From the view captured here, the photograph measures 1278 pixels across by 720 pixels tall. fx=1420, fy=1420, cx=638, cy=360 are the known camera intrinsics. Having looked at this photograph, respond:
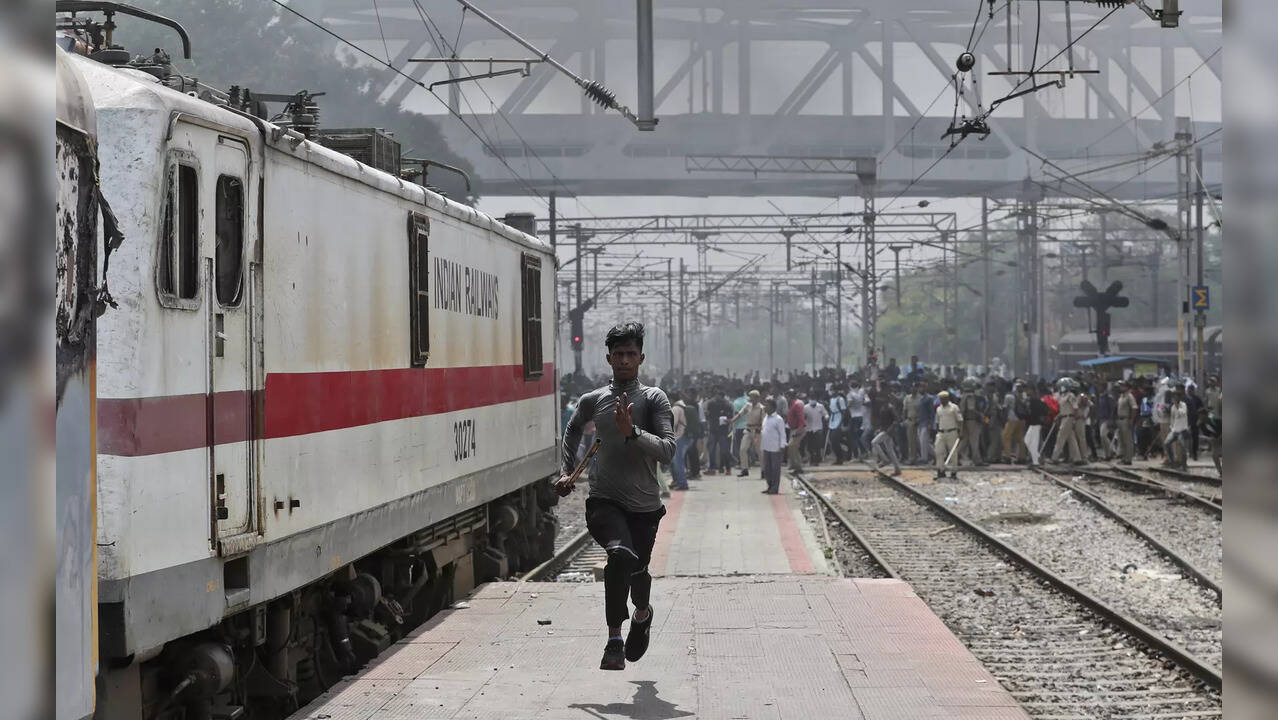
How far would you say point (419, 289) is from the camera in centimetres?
988

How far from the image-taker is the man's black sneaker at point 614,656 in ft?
24.6

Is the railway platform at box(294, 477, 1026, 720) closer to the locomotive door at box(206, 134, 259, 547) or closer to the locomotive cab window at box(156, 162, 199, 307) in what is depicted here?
the locomotive door at box(206, 134, 259, 547)

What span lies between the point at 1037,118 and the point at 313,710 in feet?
184

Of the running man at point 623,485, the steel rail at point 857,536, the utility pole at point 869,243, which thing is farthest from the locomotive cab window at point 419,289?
the utility pole at point 869,243

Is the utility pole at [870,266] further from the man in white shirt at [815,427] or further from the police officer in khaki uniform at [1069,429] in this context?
the police officer in khaki uniform at [1069,429]

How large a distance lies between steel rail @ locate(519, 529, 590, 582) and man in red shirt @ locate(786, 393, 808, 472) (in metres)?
11.4

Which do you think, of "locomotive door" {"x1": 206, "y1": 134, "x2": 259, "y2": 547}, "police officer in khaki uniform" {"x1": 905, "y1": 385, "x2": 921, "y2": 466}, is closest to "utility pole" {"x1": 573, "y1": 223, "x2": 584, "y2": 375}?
"police officer in khaki uniform" {"x1": 905, "y1": 385, "x2": 921, "y2": 466}

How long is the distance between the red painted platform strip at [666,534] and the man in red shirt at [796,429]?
4577mm

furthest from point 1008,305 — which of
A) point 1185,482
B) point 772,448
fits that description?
point 772,448

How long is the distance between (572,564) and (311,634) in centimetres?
887

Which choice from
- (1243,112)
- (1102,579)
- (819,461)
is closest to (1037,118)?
(819,461)

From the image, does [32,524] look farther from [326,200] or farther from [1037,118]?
[1037,118]

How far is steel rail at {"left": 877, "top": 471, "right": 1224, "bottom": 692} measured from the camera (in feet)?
34.5

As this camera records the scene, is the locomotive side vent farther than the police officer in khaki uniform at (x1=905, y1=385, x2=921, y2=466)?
No
